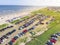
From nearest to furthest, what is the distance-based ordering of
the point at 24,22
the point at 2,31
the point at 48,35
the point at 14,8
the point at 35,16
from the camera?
1. the point at 48,35
2. the point at 2,31
3. the point at 24,22
4. the point at 35,16
5. the point at 14,8

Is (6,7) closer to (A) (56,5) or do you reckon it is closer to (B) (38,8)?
(B) (38,8)

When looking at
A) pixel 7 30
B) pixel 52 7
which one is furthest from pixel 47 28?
pixel 52 7

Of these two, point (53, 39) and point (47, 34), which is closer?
point (53, 39)

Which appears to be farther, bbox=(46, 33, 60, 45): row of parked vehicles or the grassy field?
the grassy field

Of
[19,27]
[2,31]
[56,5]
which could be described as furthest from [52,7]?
[2,31]

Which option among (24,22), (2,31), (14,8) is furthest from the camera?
(14,8)

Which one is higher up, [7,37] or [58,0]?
[58,0]

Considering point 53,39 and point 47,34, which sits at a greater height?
point 47,34

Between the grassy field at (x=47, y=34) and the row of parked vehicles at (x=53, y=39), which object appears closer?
the row of parked vehicles at (x=53, y=39)

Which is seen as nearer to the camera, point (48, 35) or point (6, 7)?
point (48, 35)
